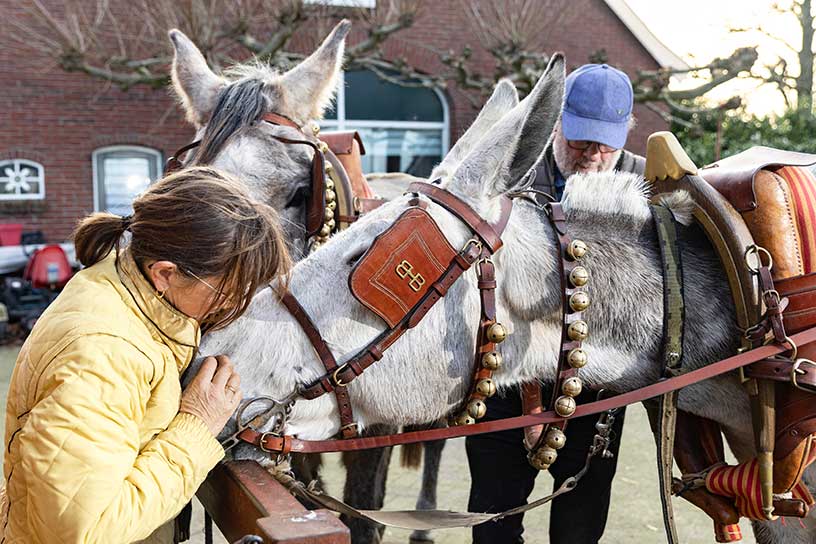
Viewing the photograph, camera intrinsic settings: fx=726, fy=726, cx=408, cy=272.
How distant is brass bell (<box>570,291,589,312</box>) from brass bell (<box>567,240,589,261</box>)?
0.31 ft

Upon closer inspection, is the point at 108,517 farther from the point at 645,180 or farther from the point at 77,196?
the point at 77,196

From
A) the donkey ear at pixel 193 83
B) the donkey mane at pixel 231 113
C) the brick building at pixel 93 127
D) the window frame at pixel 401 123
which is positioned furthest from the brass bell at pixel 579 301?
the window frame at pixel 401 123

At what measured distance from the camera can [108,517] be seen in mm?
1297

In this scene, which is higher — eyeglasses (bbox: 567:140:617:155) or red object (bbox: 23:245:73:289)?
eyeglasses (bbox: 567:140:617:155)

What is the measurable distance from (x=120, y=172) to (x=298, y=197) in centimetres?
898

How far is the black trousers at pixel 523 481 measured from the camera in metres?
2.47

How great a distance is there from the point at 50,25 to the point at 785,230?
10123 millimetres

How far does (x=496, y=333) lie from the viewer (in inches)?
65.8


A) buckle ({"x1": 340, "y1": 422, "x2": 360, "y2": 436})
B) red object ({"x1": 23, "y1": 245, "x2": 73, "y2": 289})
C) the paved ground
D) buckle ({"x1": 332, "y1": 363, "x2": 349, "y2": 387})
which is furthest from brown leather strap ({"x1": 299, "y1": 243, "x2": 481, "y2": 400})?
red object ({"x1": 23, "y1": 245, "x2": 73, "y2": 289})

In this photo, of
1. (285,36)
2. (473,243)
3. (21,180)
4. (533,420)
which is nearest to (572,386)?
(533,420)

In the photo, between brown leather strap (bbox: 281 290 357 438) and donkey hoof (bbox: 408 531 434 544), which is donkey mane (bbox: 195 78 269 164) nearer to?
brown leather strap (bbox: 281 290 357 438)

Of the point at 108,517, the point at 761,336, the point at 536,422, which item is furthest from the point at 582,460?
the point at 108,517

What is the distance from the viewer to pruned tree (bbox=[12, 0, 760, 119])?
9086 millimetres

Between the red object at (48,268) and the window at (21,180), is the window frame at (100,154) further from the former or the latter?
the red object at (48,268)
